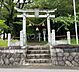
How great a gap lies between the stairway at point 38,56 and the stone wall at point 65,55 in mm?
Answer: 555

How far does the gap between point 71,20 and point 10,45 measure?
22.9 ft

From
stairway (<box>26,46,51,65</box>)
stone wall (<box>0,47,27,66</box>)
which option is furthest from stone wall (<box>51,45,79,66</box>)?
stone wall (<box>0,47,27,66</box>)

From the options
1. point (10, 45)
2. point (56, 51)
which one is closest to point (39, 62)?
point (56, 51)

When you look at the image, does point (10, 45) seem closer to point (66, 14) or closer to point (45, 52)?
point (45, 52)

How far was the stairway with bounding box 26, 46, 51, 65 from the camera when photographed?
551 inches

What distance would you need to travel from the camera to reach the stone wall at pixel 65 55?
544 inches

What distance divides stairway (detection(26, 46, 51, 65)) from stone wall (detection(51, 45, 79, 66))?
1.82ft

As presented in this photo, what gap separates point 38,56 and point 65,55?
73.8 inches

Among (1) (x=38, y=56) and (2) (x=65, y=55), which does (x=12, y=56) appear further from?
(2) (x=65, y=55)

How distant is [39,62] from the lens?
46.0ft

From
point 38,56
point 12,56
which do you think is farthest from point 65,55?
point 12,56

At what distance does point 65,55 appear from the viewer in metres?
13.9

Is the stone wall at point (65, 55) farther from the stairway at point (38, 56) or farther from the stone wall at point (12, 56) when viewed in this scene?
the stone wall at point (12, 56)

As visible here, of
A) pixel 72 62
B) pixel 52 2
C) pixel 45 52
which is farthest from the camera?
pixel 52 2
